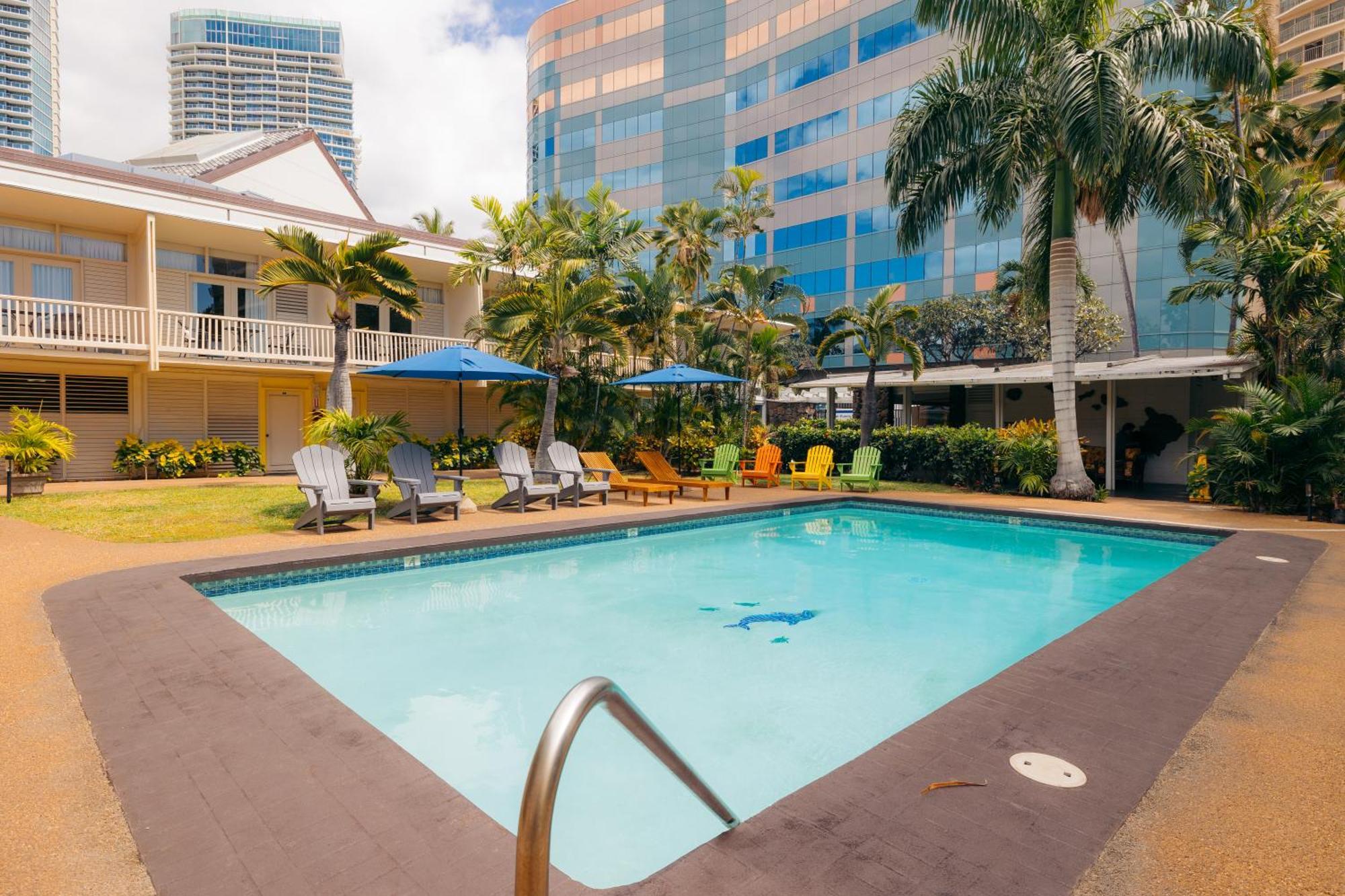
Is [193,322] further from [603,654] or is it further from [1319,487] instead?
[1319,487]

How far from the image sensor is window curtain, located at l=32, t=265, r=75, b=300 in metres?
16.2

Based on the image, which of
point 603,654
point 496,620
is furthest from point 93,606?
point 603,654

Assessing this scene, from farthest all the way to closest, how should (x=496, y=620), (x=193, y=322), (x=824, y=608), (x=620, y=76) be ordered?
(x=620, y=76)
(x=193, y=322)
(x=824, y=608)
(x=496, y=620)

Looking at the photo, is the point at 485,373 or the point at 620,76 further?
the point at 620,76

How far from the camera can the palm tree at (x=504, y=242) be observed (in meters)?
18.8

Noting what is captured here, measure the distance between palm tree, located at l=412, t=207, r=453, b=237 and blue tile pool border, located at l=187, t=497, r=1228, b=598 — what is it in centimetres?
2354

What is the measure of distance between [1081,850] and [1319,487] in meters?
13.3

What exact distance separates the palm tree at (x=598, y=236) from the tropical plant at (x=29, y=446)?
35.8ft

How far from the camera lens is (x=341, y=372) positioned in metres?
12.1

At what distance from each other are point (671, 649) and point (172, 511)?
966 cm

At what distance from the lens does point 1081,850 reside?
2627 millimetres

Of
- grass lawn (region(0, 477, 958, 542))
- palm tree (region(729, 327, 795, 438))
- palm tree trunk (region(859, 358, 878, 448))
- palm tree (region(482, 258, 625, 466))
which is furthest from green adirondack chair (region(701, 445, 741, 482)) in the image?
grass lawn (region(0, 477, 958, 542))

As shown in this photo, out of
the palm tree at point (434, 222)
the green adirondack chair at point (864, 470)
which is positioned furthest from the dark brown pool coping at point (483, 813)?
the palm tree at point (434, 222)

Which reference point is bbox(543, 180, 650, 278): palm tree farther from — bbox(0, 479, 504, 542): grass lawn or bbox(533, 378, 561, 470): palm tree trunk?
bbox(0, 479, 504, 542): grass lawn
